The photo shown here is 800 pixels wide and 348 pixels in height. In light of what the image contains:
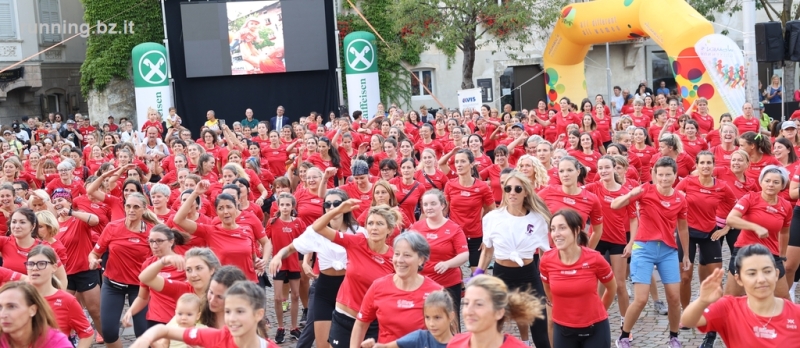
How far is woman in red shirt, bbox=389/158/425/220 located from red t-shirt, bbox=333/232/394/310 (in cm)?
290

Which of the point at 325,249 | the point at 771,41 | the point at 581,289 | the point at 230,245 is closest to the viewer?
the point at 581,289

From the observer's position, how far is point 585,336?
6816mm

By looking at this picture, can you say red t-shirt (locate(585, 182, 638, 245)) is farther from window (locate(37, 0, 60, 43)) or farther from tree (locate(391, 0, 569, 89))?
window (locate(37, 0, 60, 43))

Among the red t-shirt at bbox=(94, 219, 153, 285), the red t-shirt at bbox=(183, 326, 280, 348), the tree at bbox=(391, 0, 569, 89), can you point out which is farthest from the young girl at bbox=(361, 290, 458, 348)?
the tree at bbox=(391, 0, 569, 89)

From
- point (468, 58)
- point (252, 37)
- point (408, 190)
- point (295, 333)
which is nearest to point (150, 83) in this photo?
point (252, 37)

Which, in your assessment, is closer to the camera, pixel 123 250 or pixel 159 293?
pixel 159 293

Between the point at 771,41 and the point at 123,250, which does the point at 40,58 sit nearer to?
the point at 123,250

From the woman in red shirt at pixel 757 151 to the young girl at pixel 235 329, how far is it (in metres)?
7.01

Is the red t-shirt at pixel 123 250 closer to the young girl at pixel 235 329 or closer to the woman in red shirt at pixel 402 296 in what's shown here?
the woman in red shirt at pixel 402 296

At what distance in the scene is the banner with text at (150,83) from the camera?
25.4 m

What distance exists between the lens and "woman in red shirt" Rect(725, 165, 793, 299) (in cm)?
847

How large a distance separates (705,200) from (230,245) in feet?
15.6

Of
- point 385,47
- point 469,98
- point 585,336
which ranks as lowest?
point 585,336

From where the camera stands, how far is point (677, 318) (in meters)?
8.47
